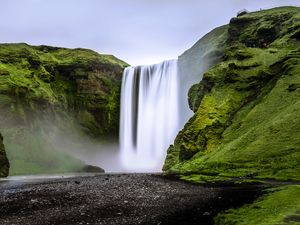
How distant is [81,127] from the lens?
164 meters

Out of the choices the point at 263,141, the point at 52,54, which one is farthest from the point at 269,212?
the point at 52,54

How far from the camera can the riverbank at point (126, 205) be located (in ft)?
105

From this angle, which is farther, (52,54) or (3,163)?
(52,54)

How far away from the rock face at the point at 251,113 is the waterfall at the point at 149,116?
48.3ft

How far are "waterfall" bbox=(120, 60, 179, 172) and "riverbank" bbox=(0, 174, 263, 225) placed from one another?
84217mm

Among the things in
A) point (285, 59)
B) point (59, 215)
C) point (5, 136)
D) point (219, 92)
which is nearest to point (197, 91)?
point (219, 92)

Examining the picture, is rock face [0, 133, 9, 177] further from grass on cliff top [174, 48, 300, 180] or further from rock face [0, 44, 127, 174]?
grass on cliff top [174, 48, 300, 180]

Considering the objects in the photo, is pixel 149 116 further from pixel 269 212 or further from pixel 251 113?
pixel 269 212

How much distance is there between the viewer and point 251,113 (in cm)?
9138

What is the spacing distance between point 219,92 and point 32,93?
76.0m

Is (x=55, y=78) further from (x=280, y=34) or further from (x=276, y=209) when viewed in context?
(x=276, y=209)

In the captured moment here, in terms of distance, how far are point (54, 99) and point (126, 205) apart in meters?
126

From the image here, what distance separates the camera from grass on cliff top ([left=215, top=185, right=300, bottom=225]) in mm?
26531

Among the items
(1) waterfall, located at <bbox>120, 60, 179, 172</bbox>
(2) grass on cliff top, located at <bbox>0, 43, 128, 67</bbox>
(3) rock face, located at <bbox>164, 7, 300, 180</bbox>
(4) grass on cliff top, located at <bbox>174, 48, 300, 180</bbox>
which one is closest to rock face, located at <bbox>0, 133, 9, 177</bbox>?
(3) rock face, located at <bbox>164, 7, 300, 180</bbox>
